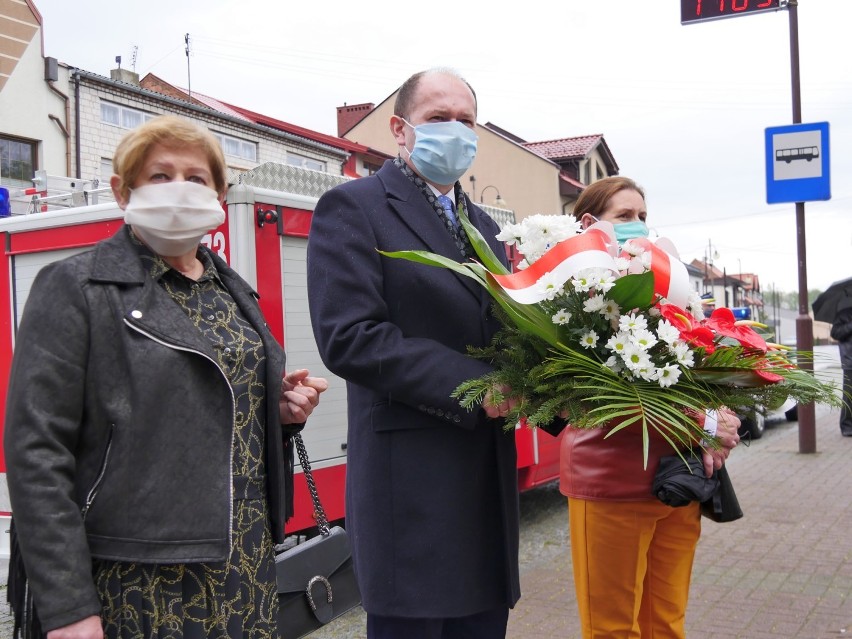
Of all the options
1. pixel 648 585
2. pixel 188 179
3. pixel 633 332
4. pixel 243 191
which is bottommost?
Answer: pixel 648 585

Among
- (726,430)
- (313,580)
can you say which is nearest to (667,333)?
(726,430)

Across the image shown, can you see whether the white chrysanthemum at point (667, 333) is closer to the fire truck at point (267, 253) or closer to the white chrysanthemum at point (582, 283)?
the white chrysanthemum at point (582, 283)

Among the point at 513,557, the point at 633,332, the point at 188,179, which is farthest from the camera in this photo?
the point at 513,557

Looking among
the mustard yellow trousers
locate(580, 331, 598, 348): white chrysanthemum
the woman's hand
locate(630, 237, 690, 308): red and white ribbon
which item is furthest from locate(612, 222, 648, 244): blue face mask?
the woman's hand

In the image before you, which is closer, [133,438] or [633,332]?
[133,438]

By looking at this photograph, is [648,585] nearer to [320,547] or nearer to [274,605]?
[320,547]

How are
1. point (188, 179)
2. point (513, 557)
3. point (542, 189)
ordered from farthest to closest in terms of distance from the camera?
point (542, 189)
point (513, 557)
point (188, 179)

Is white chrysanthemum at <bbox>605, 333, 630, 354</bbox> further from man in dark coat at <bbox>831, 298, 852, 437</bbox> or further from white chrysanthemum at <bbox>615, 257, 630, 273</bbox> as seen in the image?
man in dark coat at <bbox>831, 298, 852, 437</bbox>

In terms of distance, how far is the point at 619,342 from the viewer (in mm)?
2008

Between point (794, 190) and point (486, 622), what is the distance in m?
7.93

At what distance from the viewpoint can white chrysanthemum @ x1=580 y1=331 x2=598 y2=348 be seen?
2034 millimetres

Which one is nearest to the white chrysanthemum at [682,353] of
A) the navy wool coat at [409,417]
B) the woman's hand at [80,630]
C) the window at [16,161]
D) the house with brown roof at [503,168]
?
the navy wool coat at [409,417]

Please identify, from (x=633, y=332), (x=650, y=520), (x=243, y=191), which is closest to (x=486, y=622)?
(x=650, y=520)

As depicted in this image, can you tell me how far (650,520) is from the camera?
2828mm
